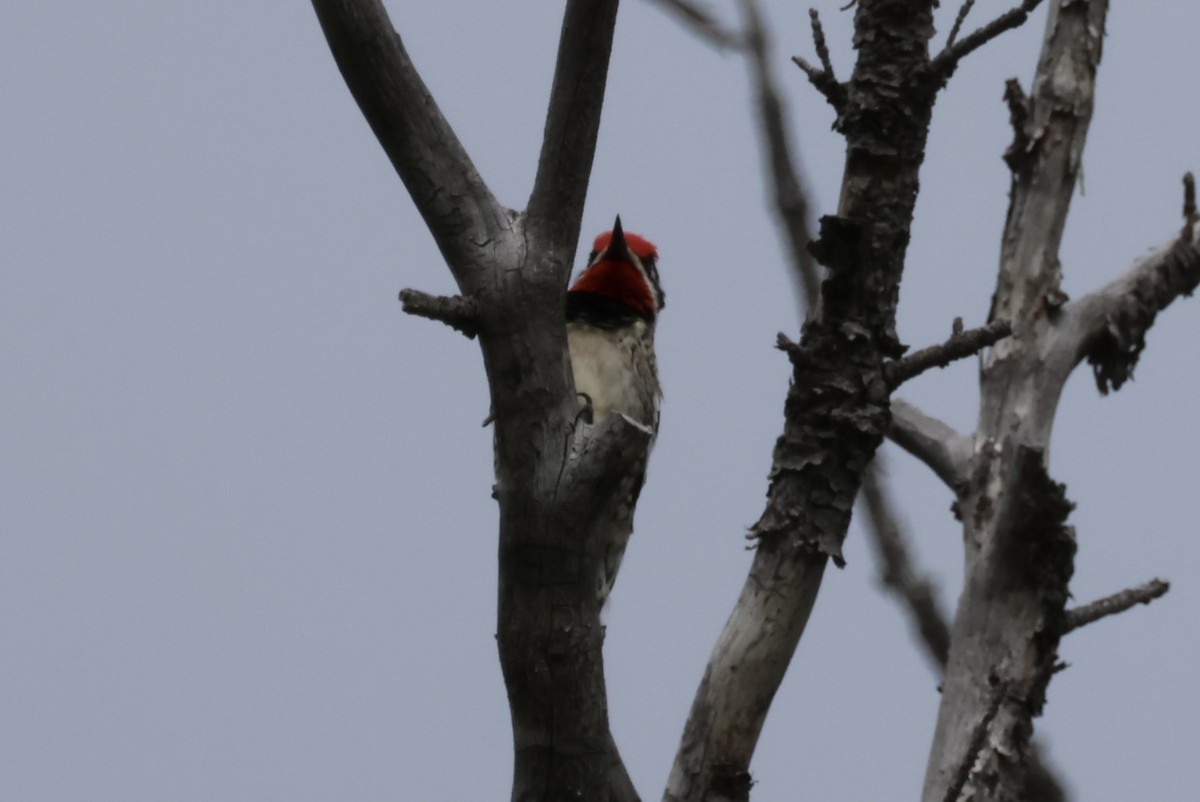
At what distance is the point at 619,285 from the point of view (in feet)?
13.1

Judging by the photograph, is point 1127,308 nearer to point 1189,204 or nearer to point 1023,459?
point 1189,204

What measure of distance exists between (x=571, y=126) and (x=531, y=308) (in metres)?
0.25

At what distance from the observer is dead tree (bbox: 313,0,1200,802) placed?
218cm

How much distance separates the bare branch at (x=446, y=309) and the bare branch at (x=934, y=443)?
1.73 metres

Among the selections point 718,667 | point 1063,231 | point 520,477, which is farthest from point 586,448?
point 1063,231

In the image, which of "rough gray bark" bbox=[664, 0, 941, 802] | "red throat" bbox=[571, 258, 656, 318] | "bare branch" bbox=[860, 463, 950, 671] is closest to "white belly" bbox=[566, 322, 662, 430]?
"red throat" bbox=[571, 258, 656, 318]

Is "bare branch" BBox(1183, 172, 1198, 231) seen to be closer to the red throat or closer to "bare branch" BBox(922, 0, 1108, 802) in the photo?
"bare branch" BBox(922, 0, 1108, 802)

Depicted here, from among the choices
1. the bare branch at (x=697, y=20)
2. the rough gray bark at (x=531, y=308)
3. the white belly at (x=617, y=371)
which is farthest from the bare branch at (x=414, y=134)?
the white belly at (x=617, y=371)

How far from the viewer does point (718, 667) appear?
2672 mm

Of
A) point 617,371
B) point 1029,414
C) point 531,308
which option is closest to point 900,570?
point 1029,414

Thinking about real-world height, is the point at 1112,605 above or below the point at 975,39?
below

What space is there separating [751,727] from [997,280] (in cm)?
157

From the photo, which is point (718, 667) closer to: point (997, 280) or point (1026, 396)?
point (1026, 396)

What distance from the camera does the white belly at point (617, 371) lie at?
3.59 meters
